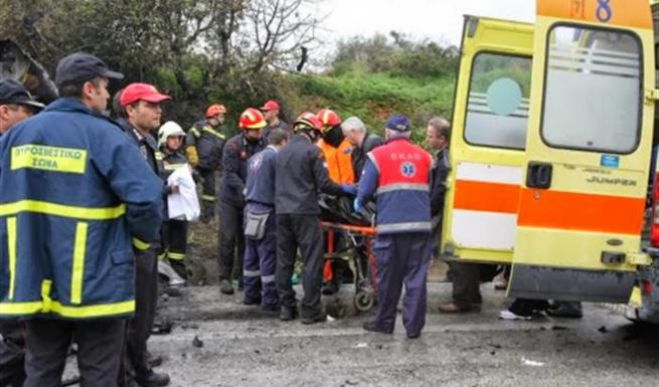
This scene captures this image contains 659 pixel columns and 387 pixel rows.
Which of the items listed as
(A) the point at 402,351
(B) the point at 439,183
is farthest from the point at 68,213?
(B) the point at 439,183

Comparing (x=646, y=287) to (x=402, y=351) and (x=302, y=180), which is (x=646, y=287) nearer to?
(x=402, y=351)

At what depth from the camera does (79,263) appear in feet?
11.1

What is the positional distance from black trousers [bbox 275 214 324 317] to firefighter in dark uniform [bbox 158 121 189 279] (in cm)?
121

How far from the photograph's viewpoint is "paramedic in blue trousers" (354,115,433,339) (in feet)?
21.3

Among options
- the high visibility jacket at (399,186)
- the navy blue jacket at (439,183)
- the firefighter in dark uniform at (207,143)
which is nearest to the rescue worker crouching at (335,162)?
the high visibility jacket at (399,186)

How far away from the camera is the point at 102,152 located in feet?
11.3

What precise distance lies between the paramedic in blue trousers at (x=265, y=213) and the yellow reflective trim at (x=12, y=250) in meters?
3.93

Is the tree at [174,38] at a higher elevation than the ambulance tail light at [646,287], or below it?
higher

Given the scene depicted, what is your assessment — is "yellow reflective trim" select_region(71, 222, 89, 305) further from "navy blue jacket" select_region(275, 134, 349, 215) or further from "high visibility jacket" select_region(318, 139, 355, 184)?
"high visibility jacket" select_region(318, 139, 355, 184)

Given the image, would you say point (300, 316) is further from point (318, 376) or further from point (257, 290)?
point (318, 376)

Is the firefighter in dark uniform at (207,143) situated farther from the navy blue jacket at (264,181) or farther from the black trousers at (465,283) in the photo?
the black trousers at (465,283)

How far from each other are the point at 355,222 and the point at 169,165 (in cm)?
192

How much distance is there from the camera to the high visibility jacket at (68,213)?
3.40 metres

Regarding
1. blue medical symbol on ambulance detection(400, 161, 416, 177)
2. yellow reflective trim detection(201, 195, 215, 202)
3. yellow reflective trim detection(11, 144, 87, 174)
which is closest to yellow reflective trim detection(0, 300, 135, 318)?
yellow reflective trim detection(11, 144, 87, 174)
